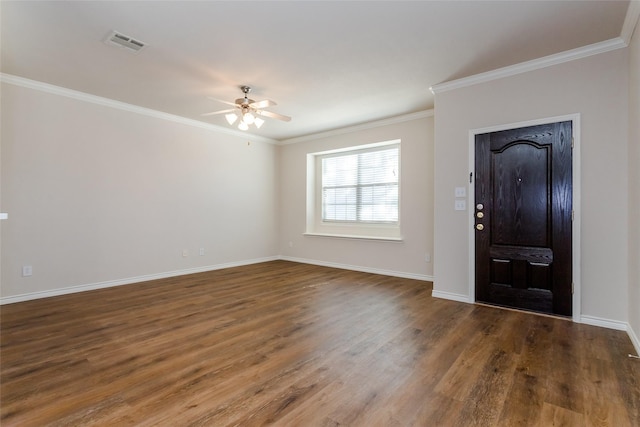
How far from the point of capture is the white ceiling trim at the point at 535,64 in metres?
2.85

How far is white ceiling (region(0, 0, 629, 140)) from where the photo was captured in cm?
240

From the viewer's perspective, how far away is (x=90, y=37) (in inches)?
109

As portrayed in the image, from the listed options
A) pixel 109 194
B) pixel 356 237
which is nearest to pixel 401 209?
pixel 356 237

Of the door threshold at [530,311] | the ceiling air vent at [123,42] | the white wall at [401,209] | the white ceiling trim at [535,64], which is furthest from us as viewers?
the white wall at [401,209]

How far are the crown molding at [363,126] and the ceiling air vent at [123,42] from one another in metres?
3.64

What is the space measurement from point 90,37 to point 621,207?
5071 mm

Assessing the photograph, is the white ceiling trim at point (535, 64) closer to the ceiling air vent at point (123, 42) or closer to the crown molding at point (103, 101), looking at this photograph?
the ceiling air vent at point (123, 42)

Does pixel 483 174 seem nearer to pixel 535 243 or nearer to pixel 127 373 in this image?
pixel 535 243

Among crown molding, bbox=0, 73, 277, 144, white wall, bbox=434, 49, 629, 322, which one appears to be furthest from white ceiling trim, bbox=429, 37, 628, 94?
crown molding, bbox=0, 73, 277, 144

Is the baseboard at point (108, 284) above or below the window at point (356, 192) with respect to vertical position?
below

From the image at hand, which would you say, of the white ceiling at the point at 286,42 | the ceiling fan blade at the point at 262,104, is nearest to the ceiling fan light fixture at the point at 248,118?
the ceiling fan blade at the point at 262,104

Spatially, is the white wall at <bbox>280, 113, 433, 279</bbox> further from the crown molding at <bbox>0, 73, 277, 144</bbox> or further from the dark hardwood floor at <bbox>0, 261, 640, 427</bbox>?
the crown molding at <bbox>0, 73, 277, 144</bbox>

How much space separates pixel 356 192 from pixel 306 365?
4235 millimetres

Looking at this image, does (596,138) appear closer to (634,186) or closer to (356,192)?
(634,186)
